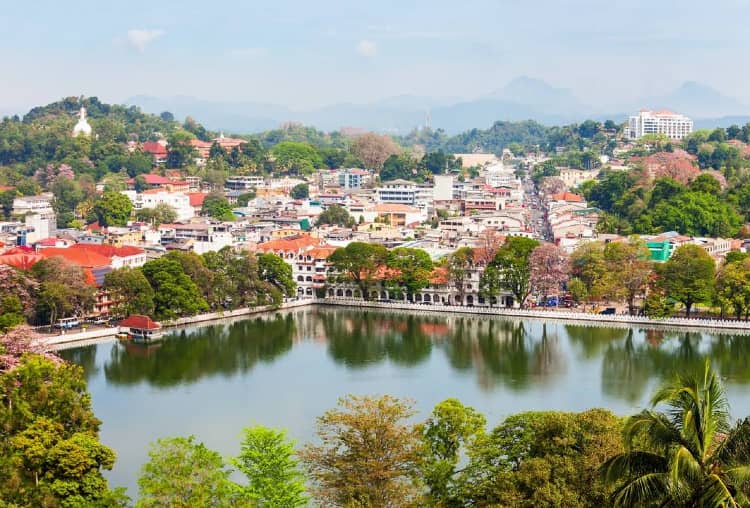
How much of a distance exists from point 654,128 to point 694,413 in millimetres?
63505

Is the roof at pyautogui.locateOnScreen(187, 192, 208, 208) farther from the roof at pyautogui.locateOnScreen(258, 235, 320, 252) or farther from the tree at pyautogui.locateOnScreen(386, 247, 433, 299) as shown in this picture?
the tree at pyautogui.locateOnScreen(386, 247, 433, 299)

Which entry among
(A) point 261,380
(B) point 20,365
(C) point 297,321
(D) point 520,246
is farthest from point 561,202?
(B) point 20,365

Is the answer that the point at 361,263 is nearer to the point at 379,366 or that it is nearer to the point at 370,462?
the point at 379,366

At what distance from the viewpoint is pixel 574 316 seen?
78.3ft

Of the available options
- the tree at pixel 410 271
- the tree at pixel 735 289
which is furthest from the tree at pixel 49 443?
the tree at pixel 735 289

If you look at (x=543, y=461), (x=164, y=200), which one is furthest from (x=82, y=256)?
(x=543, y=461)

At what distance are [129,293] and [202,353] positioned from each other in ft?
9.81

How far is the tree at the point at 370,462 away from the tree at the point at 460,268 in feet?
52.1

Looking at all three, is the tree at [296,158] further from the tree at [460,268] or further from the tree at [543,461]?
the tree at [543,461]

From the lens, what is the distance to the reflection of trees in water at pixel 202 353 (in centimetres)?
1831

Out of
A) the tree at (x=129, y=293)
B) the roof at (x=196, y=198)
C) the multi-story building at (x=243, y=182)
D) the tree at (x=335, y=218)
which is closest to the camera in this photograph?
the tree at (x=129, y=293)

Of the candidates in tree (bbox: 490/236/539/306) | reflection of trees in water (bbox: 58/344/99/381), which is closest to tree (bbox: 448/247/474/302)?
tree (bbox: 490/236/539/306)

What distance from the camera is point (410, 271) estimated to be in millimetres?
25859

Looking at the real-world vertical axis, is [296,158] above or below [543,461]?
above
